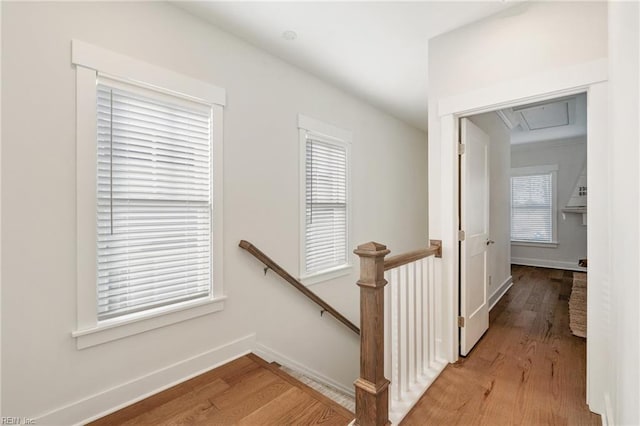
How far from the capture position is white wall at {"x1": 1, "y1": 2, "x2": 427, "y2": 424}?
1.51 meters

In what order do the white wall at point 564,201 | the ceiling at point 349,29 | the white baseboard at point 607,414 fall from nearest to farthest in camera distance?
the white baseboard at point 607,414, the ceiling at point 349,29, the white wall at point 564,201

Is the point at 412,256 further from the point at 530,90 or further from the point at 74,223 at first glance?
the point at 74,223

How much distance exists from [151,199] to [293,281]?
1.38 m

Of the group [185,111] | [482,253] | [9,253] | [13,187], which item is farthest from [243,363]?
[482,253]

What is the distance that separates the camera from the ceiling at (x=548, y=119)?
3.90 metres

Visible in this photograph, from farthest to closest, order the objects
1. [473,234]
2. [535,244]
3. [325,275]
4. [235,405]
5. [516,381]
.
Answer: [535,244], [325,275], [473,234], [516,381], [235,405]

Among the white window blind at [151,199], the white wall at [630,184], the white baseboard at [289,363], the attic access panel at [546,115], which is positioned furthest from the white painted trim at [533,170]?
the white window blind at [151,199]

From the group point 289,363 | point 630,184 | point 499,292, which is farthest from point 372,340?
point 499,292

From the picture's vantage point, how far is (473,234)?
8.66 feet

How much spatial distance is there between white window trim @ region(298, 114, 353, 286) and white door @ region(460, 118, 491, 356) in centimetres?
135

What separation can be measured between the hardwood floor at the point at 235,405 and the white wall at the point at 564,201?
6.24 m

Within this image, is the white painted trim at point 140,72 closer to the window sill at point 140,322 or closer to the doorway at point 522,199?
the window sill at point 140,322

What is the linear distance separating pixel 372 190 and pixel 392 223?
0.72 metres

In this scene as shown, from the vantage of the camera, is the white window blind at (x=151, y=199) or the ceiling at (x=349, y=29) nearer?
the white window blind at (x=151, y=199)
